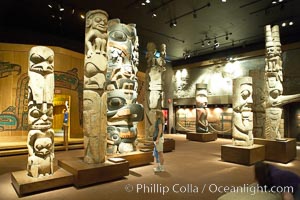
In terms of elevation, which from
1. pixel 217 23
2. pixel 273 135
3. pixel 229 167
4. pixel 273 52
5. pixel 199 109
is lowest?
pixel 229 167

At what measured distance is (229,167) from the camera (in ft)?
17.7

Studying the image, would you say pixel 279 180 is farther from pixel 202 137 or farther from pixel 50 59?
pixel 202 137

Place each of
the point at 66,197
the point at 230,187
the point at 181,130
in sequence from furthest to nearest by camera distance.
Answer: the point at 181,130, the point at 230,187, the point at 66,197

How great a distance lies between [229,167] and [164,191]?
2411 millimetres

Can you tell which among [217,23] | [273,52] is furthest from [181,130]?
[273,52]

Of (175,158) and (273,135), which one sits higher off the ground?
(273,135)

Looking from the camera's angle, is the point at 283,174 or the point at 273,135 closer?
the point at 283,174

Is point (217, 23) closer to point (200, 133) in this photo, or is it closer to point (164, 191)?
point (200, 133)

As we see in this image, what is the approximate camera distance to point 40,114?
12.4 ft

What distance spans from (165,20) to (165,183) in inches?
245

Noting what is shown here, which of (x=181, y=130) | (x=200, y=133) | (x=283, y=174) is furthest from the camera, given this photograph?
(x=181, y=130)

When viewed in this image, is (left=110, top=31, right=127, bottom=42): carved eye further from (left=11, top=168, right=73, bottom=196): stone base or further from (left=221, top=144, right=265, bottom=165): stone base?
(left=221, top=144, right=265, bottom=165): stone base

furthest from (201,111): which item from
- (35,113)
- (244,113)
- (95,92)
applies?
(35,113)

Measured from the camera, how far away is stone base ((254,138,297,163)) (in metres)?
5.85
